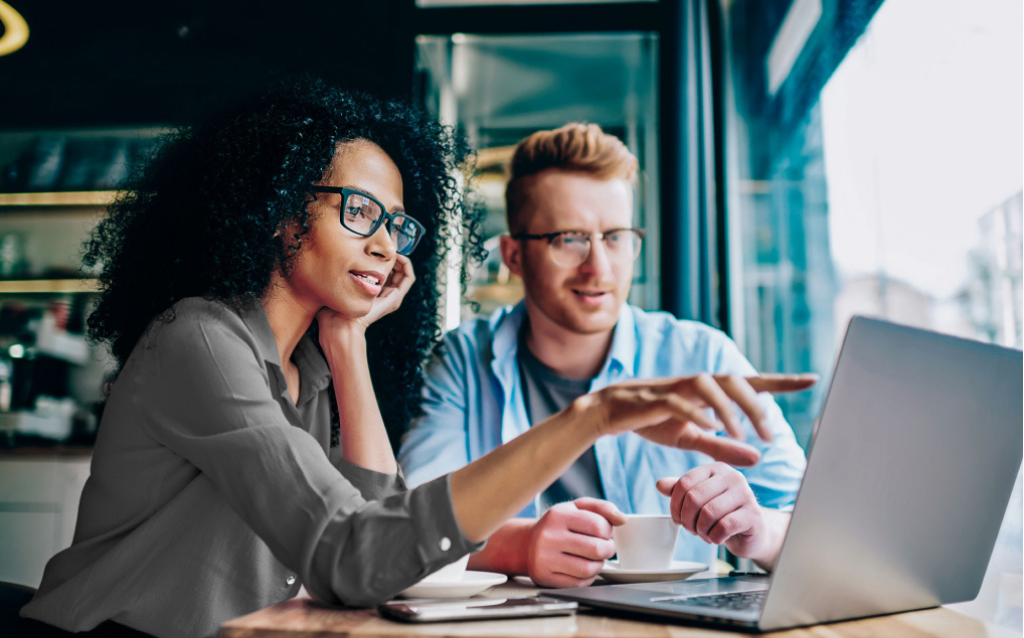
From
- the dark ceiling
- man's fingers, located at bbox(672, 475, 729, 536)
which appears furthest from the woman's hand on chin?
the dark ceiling

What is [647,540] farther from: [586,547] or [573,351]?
[573,351]

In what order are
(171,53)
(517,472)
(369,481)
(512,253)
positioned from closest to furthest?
(517,472) → (369,481) → (512,253) → (171,53)

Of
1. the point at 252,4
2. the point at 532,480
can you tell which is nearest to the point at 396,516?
the point at 532,480

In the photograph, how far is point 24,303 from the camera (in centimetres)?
261

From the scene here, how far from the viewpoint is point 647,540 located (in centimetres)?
93

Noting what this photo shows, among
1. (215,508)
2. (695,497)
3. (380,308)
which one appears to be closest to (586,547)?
(695,497)

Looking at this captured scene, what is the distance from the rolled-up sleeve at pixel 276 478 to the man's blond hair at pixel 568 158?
3.31 ft

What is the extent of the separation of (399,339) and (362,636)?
116 cm

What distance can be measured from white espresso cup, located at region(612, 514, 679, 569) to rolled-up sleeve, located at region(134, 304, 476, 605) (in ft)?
0.92

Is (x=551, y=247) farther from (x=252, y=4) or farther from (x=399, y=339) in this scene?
(x=252, y=4)

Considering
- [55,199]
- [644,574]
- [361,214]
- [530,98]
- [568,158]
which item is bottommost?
[644,574]

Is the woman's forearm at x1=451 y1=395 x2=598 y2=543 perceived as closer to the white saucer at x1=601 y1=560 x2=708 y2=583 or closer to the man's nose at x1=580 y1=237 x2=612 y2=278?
the white saucer at x1=601 y1=560 x2=708 y2=583

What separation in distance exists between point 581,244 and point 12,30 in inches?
94.8

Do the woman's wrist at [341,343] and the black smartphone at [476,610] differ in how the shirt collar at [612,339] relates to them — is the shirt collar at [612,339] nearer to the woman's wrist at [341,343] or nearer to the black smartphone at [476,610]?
the woman's wrist at [341,343]
